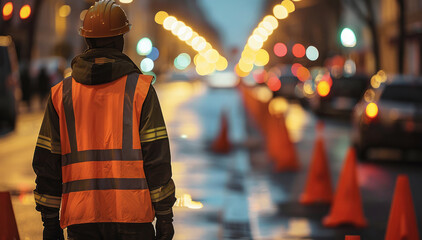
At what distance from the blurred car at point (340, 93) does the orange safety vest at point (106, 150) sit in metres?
21.4

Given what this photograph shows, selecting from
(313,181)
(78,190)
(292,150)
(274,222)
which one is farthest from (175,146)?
(78,190)

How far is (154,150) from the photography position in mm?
3742

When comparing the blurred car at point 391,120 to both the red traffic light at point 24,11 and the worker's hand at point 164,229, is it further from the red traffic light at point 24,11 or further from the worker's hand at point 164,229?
the worker's hand at point 164,229

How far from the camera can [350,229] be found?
8.27 meters

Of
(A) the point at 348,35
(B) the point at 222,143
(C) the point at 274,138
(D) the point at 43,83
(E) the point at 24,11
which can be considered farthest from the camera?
(D) the point at 43,83

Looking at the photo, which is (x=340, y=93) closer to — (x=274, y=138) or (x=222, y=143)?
(x=222, y=143)

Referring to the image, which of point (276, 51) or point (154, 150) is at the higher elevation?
point (154, 150)

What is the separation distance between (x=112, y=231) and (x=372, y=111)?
36.2 ft

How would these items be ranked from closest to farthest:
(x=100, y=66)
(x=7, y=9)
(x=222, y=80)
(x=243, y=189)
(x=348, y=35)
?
(x=100, y=66) → (x=243, y=189) → (x=7, y=9) → (x=348, y=35) → (x=222, y=80)

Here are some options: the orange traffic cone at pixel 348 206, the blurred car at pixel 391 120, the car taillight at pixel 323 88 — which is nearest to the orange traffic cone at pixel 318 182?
the orange traffic cone at pixel 348 206

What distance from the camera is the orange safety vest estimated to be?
12.2 feet

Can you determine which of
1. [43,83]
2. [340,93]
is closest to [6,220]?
[340,93]

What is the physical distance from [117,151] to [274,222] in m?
5.08

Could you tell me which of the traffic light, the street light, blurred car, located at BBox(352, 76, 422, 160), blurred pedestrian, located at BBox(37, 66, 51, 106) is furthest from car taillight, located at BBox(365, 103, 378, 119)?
blurred pedestrian, located at BBox(37, 66, 51, 106)
